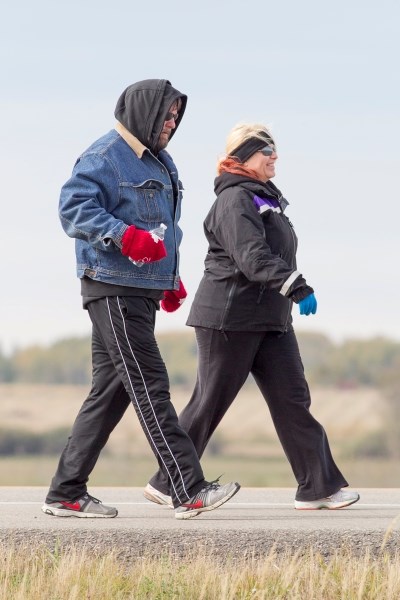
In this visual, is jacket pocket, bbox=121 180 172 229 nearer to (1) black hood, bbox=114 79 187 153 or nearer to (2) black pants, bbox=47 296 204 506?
(1) black hood, bbox=114 79 187 153

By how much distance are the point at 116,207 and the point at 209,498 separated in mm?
1490

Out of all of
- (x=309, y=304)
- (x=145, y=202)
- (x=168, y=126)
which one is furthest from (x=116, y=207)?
(x=309, y=304)

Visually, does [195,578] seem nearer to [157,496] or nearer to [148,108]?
[157,496]

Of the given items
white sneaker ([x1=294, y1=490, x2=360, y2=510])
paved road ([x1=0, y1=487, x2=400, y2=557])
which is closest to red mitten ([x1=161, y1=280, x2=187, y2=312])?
paved road ([x1=0, y1=487, x2=400, y2=557])

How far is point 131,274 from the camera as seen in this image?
6.84 metres

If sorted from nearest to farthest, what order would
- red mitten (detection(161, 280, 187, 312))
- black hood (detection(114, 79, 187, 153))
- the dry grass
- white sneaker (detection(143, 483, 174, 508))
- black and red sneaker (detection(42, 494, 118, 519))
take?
the dry grass
black hood (detection(114, 79, 187, 153))
black and red sneaker (detection(42, 494, 118, 519))
red mitten (detection(161, 280, 187, 312))
white sneaker (detection(143, 483, 174, 508))

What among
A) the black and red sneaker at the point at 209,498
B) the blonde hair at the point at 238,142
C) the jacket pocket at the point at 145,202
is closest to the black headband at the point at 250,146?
the blonde hair at the point at 238,142

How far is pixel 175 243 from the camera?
23.2ft

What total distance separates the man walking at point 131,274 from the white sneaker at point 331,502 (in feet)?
3.15

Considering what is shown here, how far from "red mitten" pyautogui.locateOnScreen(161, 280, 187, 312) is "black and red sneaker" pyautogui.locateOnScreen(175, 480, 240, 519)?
0.99 metres

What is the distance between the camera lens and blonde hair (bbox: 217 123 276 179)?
24.2 ft

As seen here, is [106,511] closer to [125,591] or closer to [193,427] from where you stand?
[193,427]

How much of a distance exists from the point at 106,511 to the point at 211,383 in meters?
0.86

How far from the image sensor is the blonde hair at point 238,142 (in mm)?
7379
